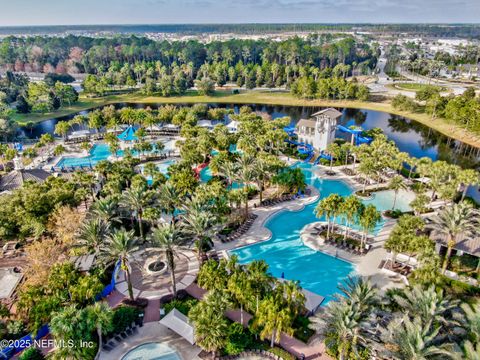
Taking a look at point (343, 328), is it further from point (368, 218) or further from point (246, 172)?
point (246, 172)

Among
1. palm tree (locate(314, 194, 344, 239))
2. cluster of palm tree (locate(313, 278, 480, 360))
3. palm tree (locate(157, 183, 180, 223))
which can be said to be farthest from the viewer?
palm tree (locate(157, 183, 180, 223))

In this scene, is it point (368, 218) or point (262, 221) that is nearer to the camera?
point (368, 218)

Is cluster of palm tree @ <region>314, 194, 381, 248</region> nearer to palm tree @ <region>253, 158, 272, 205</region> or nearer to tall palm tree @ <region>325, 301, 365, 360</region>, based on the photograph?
palm tree @ <region>253, 158, 272, 205</region>

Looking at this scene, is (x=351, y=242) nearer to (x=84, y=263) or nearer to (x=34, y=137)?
(x=84, y=263)

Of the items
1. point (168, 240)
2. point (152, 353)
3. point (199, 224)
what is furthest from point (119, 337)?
point (199, 224)

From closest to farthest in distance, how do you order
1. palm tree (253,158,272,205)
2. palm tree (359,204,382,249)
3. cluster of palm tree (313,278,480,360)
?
cluster of palm tree (313,278,480,360) → palm tree (359,204,382,249) → palm tree (253,158,272,205)

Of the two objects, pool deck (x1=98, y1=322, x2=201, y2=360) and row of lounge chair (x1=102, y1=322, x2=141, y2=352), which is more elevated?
row of lounge chair (x1=102, y1=322, x2=141, y2=352)

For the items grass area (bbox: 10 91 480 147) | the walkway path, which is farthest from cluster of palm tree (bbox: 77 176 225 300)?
grass area (bbox: 10 91 480 147)
